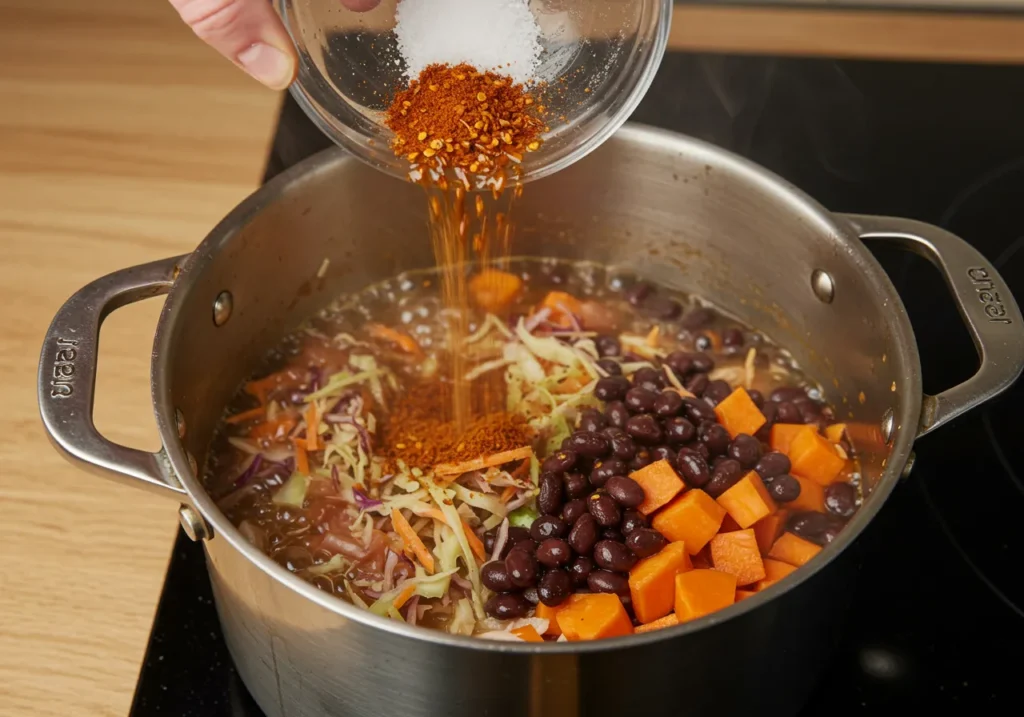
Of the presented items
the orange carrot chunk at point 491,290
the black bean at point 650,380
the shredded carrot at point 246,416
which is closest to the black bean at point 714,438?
the black bean at point 650,380

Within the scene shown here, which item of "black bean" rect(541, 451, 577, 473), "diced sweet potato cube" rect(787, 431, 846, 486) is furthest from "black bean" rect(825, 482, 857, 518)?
"black bean" rect(541, 451, 577, 473)

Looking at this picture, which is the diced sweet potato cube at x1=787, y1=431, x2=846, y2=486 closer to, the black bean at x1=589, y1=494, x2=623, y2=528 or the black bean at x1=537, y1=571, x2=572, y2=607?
the black bean at x1=589, y1=494, x2=623, y2=528

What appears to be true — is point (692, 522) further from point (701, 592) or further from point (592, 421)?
point (592, 421)

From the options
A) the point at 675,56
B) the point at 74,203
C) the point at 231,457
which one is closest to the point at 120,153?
the point at 74,203

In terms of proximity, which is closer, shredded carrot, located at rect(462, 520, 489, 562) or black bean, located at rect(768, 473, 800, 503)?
shredded carrot, located at rect(462, 520, 489, 562)

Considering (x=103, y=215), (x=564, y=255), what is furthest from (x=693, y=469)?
(x=103, y=215)

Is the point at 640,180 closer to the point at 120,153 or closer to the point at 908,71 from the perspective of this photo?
the point at 908,71

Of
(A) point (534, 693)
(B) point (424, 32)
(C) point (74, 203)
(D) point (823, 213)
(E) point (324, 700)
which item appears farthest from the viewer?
(C) point (74, 203)
